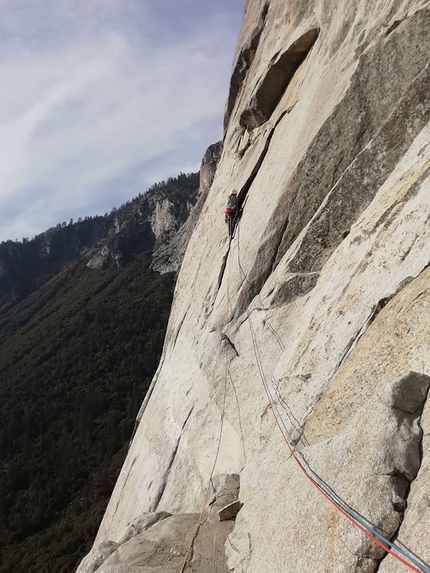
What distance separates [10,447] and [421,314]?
82702mm

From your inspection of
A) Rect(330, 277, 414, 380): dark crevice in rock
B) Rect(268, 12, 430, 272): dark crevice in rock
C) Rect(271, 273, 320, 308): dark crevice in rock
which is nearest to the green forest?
Rect(271, 273, 320, 308): dark crevice in rock

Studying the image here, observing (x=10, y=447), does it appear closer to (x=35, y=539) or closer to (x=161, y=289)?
(x=35, y=539)

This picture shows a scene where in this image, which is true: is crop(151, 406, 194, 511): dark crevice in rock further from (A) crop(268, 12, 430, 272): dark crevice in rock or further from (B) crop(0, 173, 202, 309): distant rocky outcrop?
(B) crop(0, 173, 202, 309): distant rocky outcrop

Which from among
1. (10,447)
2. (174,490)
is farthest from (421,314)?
(10,447)

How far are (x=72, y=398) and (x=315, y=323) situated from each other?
8112cm

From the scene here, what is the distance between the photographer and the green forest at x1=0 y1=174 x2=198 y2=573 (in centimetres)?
5578

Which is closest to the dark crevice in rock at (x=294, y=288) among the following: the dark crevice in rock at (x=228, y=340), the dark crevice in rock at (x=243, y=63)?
the dark crevice in rock at (x=228, y=340)

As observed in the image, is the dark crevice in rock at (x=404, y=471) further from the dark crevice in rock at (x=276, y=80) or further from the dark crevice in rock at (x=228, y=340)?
the dark crevice in rock at (x=276, y=80)

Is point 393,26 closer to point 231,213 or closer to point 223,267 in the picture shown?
point 231,213

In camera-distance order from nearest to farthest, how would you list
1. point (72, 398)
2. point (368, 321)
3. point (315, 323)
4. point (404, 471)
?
1. point (404, 471)
2. point (368, 321)
3. point (315, 323)
4. point (72, 398)

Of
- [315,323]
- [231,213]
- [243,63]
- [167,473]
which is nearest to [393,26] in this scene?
[231,213]

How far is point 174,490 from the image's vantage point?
9648mm

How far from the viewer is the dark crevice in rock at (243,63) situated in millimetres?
17125

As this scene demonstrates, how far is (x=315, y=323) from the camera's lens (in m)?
7.38
